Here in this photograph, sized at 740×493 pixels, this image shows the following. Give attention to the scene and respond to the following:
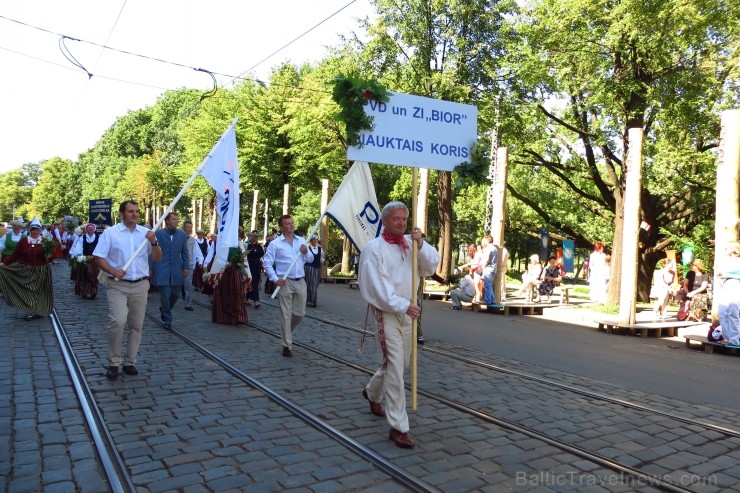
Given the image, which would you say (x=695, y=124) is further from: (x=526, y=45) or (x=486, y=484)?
(x=486, y=484)

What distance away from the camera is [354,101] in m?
5.65

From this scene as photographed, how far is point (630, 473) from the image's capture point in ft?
13.5

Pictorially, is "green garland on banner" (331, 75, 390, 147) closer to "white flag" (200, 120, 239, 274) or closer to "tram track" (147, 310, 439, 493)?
"tram track" (147, 310, 439, 493)

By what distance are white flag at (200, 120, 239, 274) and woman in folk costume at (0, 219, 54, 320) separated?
4261mm

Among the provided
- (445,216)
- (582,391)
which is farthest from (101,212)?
(582,391)

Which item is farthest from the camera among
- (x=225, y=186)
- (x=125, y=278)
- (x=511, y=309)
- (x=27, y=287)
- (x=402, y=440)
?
(x=511, y=309)

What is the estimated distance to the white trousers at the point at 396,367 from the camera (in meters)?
4.58

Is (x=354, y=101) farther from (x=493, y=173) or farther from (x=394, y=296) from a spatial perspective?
(x=493, y=173)

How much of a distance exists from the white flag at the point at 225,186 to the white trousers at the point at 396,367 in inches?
164

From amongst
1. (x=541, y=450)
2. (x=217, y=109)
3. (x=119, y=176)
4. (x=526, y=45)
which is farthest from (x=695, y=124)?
(x=119, y=176)

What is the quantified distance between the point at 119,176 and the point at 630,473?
75225 mm

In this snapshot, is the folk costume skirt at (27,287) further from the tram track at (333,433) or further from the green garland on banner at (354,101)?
the green garland on banner at (354,101)

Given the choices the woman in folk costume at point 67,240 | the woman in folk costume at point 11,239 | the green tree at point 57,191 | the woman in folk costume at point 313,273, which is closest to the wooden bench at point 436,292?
the woman in folk costume at point 313,273

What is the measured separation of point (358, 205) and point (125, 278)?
2819mm
